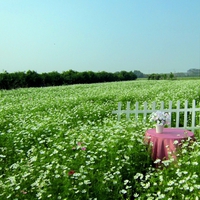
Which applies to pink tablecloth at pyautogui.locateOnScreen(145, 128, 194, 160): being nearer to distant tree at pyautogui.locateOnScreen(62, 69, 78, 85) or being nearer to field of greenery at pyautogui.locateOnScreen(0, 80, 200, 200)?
field of greenery at pyautogui.locateOnScreen(0, 80, 200, 200)

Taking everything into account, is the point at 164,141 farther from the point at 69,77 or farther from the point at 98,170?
the point at 69,77

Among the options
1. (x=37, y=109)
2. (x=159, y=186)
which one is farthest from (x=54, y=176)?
(x=37, y=109)

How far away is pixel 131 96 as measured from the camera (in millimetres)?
13203

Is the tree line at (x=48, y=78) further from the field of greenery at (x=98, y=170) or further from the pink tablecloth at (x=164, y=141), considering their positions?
the pink tablecloth at (x=164, y=141)

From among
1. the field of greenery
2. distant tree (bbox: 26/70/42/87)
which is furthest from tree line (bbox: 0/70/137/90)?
the field of greenery

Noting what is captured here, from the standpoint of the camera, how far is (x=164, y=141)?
5.19 meters

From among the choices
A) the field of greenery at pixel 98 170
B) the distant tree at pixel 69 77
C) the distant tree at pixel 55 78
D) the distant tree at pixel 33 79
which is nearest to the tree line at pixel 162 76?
the distant tree at pixel 69 77

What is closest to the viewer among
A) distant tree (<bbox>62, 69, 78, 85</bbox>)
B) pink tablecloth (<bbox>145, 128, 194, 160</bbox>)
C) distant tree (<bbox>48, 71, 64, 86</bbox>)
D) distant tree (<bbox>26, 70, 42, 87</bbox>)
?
pink tablecloth (<bbox>145, 128, 194, 160</bbox>)

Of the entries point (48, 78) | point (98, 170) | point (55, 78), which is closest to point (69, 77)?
point (55, 78)

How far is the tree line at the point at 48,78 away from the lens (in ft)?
100

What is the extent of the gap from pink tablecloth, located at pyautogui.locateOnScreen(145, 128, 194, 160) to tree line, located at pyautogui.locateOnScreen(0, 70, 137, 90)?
2729 cm

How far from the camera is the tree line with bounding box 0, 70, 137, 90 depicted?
100 ft

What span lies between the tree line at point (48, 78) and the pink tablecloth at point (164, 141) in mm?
27285

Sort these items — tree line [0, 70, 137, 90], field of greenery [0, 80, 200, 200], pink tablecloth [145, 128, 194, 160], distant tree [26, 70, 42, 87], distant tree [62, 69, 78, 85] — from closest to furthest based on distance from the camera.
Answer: field of greenery [0, 80, 200, 200]
pink tablecloth [145, 128, 194, 160]
tree line [0, 70, 137, 90]
distant tree [26, 70, 42, 87]
distant tree [62, 69, 78, 85]
